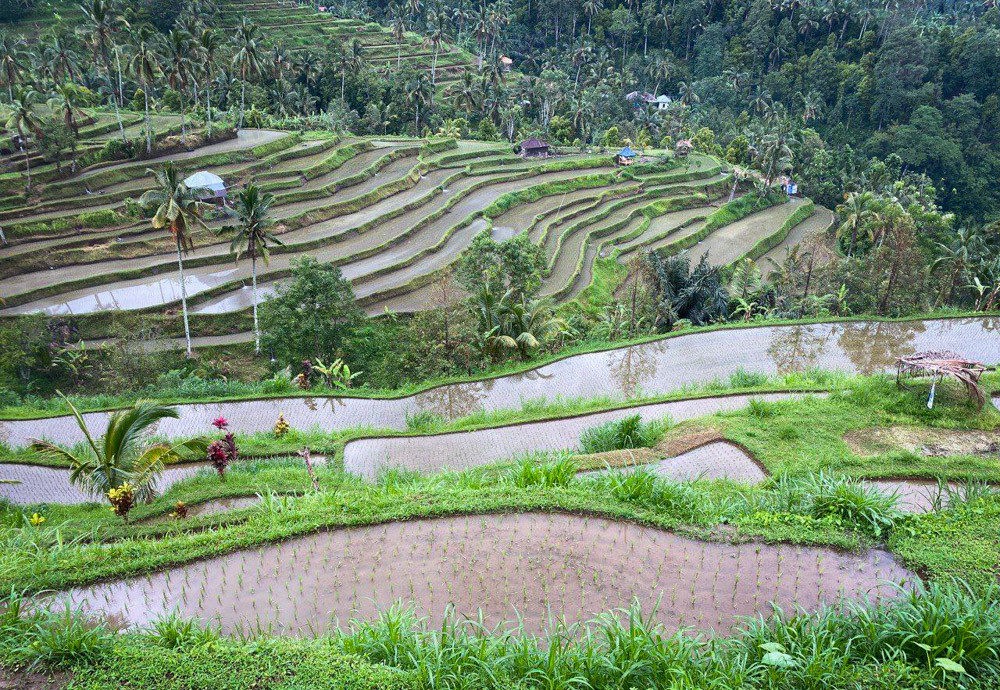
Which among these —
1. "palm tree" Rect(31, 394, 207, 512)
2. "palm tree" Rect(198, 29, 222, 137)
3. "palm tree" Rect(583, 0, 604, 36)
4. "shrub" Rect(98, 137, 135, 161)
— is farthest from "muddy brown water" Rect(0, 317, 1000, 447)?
"palm tree" Rect(583, 0, 604, 36)

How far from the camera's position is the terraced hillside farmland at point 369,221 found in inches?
885

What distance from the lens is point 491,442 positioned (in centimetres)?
1188

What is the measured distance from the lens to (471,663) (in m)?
4.99

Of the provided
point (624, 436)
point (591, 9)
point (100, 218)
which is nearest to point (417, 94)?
point (100, 218)

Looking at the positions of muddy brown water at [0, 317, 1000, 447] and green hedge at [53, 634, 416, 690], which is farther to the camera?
muddy brown water at [0, 317, 1000, 447]

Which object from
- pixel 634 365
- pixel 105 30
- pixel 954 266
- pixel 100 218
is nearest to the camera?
pixel 634 365

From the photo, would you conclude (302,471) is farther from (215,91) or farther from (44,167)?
(215,91)

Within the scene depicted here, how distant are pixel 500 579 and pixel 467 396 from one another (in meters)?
8.55

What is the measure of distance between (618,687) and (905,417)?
27.1 ft

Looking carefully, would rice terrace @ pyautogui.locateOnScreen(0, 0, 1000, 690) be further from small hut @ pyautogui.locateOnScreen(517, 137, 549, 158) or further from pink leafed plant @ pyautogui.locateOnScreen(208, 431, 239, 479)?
small hut @ pyautogui.locateOnScreen(517, 137, 549, 158)

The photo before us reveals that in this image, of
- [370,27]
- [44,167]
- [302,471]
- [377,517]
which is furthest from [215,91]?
[377,517]

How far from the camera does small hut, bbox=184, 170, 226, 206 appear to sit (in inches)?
1023

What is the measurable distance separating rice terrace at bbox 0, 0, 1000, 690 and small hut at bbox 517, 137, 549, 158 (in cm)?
37

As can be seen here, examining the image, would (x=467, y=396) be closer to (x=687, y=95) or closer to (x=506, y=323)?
(x=506, y=323)
